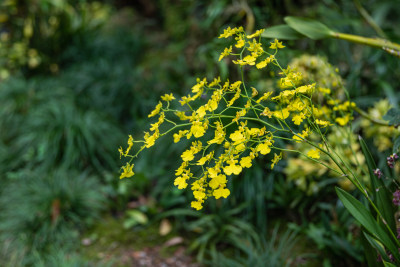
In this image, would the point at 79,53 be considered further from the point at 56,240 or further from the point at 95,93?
the point at 56,240

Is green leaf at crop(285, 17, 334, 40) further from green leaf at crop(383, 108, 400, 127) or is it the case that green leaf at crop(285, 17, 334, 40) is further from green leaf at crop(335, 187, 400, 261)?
green leaf at crop(335, 187, 400, 261)

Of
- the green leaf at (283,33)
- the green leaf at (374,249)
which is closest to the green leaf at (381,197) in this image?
the green leaf at (374,249)

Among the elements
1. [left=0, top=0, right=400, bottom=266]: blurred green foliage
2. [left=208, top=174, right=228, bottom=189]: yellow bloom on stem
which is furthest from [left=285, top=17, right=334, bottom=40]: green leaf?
[left=208, top=174, right=228, bottom=189]: yellow bloom on stem

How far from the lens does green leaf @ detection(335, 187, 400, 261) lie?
110 centimetres

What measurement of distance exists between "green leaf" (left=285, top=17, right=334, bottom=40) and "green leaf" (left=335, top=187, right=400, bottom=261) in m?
0.75

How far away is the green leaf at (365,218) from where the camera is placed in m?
1.10

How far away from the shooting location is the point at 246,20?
2957mm

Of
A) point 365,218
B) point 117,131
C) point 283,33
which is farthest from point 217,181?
point 117,131

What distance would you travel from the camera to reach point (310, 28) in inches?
62.0

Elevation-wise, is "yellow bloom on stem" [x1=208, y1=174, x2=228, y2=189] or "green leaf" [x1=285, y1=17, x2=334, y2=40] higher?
"green leaf" [x1=285, y1=17, x2=334, y2=40]

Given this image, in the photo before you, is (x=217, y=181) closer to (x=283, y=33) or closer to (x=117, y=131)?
(x=283, y=33)

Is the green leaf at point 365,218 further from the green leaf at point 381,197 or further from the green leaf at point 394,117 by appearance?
the green leaf at point 394,117

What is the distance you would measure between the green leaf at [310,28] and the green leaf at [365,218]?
2.46ft

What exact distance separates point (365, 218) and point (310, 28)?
87 cm
